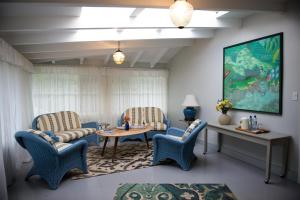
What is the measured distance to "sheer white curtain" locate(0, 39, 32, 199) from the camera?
2.84m

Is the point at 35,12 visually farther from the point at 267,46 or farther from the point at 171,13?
the point at 267,46

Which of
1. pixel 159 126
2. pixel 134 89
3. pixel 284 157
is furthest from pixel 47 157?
pixel 134 89

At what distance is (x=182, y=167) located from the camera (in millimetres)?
3377

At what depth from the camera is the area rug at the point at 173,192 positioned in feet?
8.21

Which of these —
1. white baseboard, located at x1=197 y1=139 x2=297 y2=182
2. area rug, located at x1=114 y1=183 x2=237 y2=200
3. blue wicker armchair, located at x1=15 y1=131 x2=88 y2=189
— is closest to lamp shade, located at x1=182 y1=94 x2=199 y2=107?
white baseboard, located at x1=197 y1=139 x2=297 y2=182

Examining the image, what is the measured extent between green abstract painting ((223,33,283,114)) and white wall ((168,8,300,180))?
0.10 m

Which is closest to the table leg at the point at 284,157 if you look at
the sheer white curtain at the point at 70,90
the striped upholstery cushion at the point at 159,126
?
the striped upholstery cushion at the point at 159,126

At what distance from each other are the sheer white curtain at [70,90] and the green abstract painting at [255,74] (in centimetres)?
354

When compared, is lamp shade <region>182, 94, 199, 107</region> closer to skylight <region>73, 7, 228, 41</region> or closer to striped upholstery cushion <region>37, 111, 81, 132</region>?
skylight <region>73, 7, 228, 41</region>

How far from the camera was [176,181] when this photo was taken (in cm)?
296

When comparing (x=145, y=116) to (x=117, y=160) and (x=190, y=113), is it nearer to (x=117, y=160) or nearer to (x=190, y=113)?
(x=190, y=113)

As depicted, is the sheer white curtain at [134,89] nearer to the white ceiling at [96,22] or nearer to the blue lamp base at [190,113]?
the white ceiling at [96,22]

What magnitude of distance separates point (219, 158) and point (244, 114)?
99 cm

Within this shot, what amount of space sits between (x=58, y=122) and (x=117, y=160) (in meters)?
1.85
